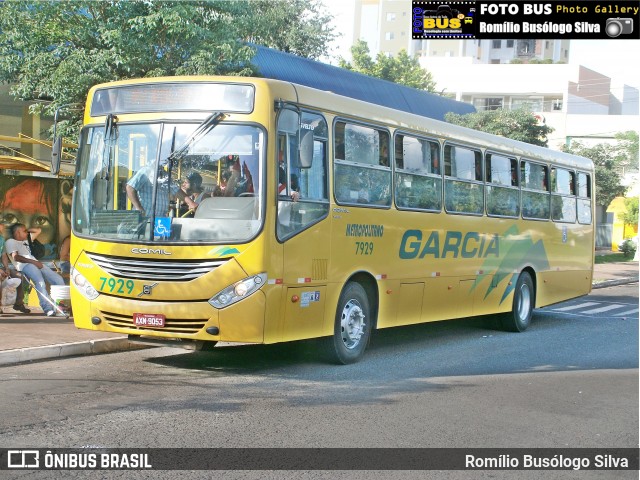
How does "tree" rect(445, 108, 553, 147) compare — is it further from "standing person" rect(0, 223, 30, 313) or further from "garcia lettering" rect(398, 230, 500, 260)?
"standing person" rect(0, 223, 30, 313)

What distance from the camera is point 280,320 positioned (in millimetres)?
8922

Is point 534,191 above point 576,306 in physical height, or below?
above

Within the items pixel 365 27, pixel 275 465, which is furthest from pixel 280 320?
pixel 365 27

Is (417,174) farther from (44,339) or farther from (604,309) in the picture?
(604,309)

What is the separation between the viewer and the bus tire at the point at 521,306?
14.6 meters

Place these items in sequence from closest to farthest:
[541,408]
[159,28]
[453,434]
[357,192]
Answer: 1. [453,434]
2. [541,408]
3. [357,192]
4. [159,28]

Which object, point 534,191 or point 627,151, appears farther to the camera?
point 627,151

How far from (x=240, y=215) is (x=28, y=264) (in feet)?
17.3

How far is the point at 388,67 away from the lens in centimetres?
5809

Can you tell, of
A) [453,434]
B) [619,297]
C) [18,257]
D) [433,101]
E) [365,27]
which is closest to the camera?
[453,434]

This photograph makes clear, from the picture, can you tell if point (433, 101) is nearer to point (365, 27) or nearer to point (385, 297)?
point (385, 297)

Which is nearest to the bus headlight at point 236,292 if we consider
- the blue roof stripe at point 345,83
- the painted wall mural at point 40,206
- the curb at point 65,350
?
the curb at point 65,350

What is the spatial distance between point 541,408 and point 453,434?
1.62 meters


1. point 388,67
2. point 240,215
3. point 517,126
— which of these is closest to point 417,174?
point 240,215
